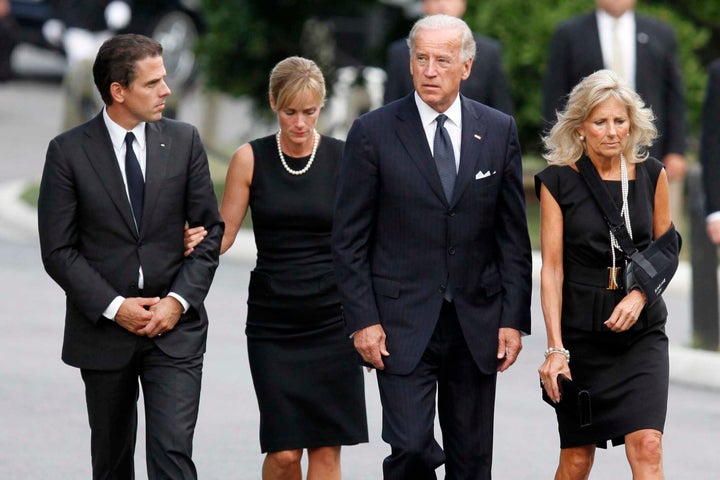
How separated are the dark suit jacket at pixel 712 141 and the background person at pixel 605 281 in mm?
2015

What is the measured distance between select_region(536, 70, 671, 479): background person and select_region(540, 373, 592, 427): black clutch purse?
31 mm

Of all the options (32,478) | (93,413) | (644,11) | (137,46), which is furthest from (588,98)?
(644,11)

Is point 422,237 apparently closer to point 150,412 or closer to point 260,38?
point 150,412

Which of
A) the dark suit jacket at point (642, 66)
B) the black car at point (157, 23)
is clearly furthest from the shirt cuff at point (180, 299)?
the black car at point (157, 23)

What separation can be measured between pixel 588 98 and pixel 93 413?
2.02m

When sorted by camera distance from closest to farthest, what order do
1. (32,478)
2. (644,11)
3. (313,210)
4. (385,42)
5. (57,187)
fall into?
(57,187) < (313,210) < (32,478) < (644,11) < (385,42)

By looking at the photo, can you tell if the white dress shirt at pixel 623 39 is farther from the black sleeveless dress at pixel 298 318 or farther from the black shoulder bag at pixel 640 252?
the black shoulder bag at pixel 640 252

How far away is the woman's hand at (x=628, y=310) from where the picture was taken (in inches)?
242

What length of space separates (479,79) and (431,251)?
13.4 feet

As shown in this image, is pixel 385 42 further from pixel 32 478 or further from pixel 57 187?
pixel 57 187

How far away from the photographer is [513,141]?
20.2 ft

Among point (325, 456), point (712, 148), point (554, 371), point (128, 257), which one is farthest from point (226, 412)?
point (554, 371)

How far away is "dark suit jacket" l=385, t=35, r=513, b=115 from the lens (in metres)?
10.0

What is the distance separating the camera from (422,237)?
6059 mm
